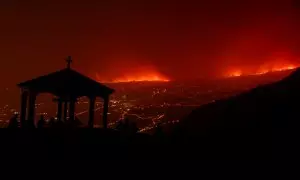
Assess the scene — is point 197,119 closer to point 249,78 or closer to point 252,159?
point 252,159

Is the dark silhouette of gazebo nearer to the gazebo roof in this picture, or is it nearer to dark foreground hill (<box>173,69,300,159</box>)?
the gazebo roof

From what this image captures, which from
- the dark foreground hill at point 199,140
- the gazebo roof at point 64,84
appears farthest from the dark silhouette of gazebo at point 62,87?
the dark foreground hill at point 199,140

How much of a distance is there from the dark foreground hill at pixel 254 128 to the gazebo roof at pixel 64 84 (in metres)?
6.03

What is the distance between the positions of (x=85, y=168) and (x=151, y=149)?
3.94 m

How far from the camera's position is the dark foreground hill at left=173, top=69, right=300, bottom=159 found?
21.0 m

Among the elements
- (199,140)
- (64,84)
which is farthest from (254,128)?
(64,84)

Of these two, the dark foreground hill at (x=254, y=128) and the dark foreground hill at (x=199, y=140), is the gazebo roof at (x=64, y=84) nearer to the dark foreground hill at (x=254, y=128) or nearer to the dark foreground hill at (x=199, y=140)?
the dark foreground hill at (x=199, y=140)

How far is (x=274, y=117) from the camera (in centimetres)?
2452

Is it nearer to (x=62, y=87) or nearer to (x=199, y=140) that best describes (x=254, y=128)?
(x=199, y=140)

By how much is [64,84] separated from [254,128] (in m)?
11.4

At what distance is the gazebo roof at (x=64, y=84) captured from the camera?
23750mm

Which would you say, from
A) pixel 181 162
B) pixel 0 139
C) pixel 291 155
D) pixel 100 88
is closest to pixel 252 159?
pixel 291 155

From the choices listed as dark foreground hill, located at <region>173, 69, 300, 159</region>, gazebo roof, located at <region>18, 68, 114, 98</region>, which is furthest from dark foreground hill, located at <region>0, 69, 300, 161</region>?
gazebo roof, located at <region>18, 68, 114, 98</region>

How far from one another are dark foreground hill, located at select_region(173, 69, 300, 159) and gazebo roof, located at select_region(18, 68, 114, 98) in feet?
19.8
